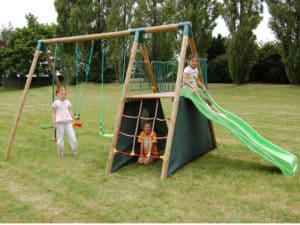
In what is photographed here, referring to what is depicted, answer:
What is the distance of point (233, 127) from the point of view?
18.6 ft

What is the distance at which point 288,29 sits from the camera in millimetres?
21938

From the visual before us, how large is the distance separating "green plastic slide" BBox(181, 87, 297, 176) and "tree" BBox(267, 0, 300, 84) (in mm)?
17536

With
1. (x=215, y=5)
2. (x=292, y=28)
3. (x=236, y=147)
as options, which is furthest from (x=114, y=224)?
(x=215, y=5)

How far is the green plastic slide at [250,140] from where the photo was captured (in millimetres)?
5371

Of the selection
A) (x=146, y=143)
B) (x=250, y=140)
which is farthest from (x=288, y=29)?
(x=146, y=143)

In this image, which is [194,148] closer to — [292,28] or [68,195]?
[68,195]

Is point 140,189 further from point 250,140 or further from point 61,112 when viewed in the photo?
point 61,112

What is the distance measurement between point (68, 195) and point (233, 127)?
9.16ft

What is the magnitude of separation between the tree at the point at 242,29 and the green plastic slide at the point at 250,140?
61.7 ft

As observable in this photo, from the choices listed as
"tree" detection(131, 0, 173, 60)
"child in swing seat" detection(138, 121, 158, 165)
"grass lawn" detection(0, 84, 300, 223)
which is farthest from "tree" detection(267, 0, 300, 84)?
"child in swing seat" detection(138, 121, 158, 165)

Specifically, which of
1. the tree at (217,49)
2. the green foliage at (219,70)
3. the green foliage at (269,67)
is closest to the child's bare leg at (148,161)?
the green foliage at (269,67)

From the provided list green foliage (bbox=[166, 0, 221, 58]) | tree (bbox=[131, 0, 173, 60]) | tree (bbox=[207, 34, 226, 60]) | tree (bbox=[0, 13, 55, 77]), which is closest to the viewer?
green foliage (bbox=[166, 0, 221, 58])

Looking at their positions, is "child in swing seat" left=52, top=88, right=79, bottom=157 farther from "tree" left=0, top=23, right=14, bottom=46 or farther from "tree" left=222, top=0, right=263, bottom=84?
"tree" left=0, top=23, right=14, bottom=46

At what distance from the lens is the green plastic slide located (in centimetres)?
537
